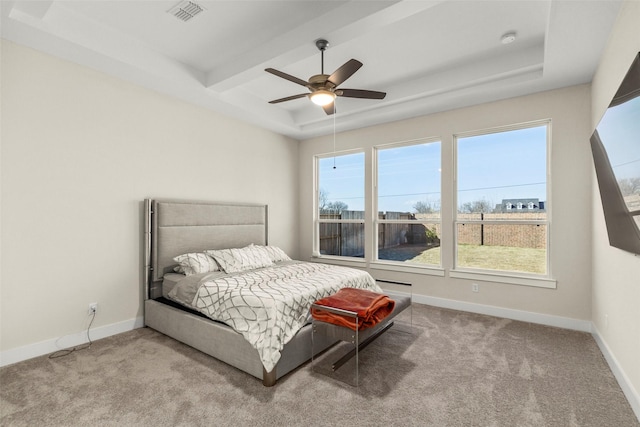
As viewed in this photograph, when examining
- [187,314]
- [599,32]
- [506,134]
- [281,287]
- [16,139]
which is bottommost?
[187,314]

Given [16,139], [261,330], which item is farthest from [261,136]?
[261,330]

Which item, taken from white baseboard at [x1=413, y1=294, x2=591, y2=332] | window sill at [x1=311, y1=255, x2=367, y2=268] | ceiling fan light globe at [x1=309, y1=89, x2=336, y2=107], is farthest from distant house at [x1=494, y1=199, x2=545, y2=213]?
ceiling fan light globe at [x1=309, y1=89, x2=336, y2=107]

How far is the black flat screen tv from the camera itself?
160cm

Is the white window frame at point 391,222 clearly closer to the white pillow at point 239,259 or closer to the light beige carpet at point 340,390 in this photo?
the light beige carpet at point 340,390

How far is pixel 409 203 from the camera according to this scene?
15.4ft

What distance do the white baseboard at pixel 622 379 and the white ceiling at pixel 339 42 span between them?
2601mm

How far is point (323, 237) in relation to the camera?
5.65 meters

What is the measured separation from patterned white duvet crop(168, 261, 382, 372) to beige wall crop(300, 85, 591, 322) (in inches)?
63.3

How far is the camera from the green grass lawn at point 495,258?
146 inches

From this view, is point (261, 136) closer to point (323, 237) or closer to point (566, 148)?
point (323, 237)

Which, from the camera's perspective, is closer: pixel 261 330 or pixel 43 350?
pixel 261 330

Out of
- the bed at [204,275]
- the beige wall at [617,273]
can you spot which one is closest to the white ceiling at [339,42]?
the beige wall at [617,273]

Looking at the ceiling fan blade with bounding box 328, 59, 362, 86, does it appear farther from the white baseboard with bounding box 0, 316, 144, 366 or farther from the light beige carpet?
the white baseboard with bounding box 0, 316, 144, 366

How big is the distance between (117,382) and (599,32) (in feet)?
15.2
